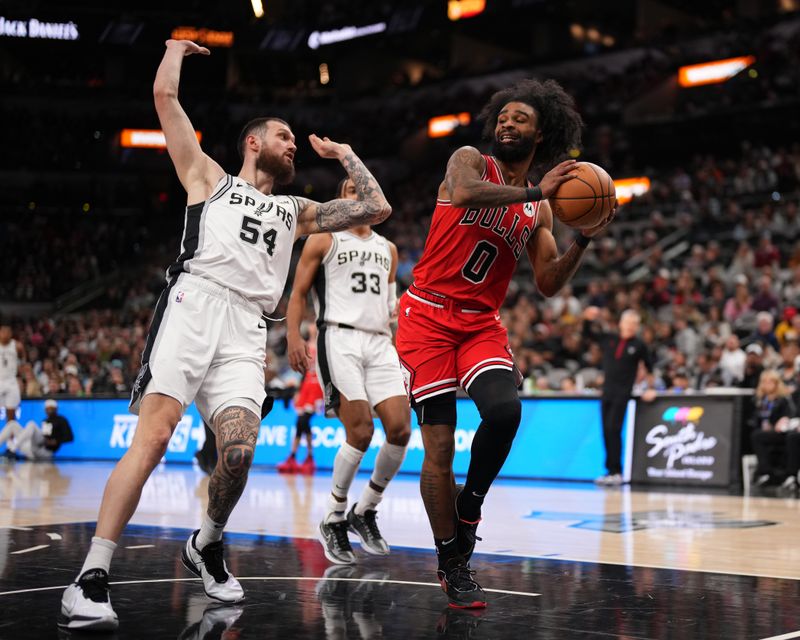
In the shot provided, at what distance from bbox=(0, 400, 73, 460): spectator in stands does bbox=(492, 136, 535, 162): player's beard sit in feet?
46.6

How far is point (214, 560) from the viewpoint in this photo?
4852 millimetres

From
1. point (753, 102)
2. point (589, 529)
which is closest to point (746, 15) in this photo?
point (753, 102)

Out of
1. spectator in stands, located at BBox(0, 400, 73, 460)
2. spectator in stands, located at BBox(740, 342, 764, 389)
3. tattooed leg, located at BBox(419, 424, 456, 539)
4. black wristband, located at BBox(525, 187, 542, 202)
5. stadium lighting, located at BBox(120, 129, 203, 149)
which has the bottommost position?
spectator in stands, located at BBox(0, 400, 73, 460)

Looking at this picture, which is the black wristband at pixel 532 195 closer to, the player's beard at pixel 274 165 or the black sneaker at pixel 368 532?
the player's beard at pixel 274 165

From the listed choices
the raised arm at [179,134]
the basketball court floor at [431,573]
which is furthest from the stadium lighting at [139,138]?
the raised arm at [179,134]

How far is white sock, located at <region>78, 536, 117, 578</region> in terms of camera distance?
13.6 feet

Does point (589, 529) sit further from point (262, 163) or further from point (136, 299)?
point (136, 299)

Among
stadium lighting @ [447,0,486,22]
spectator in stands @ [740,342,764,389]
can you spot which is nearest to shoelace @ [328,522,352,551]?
spectator in stands @ [740,342,764,389]

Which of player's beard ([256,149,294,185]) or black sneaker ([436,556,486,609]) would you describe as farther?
player's beard ([256,149,294,185])

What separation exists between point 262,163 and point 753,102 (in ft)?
78.6

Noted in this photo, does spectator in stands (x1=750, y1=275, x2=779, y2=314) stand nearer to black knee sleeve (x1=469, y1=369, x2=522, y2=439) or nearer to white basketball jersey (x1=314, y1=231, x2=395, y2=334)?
white basketball jersey (x1=314, y1=231, x2=395, y2=334)

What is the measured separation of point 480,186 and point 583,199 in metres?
0.51

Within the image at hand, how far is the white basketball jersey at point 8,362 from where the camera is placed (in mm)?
15734

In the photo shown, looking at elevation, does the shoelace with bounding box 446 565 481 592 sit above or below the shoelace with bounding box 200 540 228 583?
below
